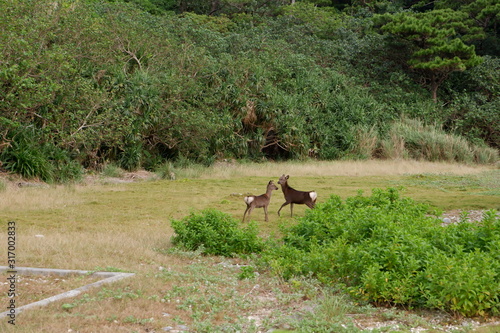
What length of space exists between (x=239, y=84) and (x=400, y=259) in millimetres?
17833

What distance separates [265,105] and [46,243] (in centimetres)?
1606

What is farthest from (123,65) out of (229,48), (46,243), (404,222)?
(404,222)

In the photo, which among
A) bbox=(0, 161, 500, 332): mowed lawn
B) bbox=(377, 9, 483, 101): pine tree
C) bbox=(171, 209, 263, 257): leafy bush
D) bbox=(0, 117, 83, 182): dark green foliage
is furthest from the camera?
bbox=(377, 9, 483, 101): pine tree

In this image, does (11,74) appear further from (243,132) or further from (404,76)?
(404,76)

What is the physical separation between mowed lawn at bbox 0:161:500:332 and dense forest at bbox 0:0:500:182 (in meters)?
Result: 2.10

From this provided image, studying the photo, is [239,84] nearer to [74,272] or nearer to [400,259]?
[74,272]

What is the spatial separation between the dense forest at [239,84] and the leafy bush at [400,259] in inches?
362

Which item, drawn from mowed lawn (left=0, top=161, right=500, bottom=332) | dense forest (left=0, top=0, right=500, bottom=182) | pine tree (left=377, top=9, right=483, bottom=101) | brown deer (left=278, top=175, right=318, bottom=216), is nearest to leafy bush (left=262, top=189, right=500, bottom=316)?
mowed lawn (left=0, top=161, right=500, bottom=332)

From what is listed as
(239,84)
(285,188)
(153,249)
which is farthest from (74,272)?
(239,84)

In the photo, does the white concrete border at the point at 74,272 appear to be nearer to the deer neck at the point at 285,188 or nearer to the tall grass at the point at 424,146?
the deer neck at the point at 285,188

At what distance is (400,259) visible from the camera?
587cm

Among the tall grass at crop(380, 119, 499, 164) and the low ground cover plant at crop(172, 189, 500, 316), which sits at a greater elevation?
the low ground cover plant at crop(172, 189, 500, 316)

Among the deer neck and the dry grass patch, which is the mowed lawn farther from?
the deer neck

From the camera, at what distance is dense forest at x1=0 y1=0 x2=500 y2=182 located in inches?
621
